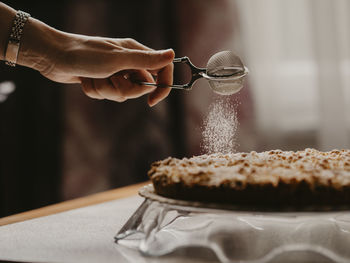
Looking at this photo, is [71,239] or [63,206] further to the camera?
[63,206]

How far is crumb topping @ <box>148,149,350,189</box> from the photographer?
1.81ft

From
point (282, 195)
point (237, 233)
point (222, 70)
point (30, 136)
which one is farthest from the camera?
point (30, 136)

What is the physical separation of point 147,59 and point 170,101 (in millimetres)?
1391

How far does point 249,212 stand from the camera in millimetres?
528

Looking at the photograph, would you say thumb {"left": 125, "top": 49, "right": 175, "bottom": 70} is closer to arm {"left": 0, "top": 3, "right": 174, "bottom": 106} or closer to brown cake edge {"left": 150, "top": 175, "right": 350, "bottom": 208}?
arm {"left": 0, "top": 3, "right": 174, "bottom": 106}

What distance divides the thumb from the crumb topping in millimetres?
277

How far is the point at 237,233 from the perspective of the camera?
681 mm

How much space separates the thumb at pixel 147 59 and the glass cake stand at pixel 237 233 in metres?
0.31

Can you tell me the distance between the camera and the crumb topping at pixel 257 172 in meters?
0.55

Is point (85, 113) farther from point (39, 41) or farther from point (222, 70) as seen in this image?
point (222, 70)

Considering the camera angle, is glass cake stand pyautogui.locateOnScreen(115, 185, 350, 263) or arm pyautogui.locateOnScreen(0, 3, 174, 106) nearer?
glass cake stand pyautogui.locateOnScreen(115, 185, 350, 263)

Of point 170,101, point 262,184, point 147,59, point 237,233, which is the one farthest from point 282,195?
point 170,101

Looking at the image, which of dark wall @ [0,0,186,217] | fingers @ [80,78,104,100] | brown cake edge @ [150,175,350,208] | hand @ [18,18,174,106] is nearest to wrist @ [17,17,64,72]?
hand @ [18,18,174,106]

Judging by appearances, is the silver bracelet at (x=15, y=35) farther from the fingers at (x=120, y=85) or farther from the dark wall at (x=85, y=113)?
the dark wall at (x=85, y=113)
